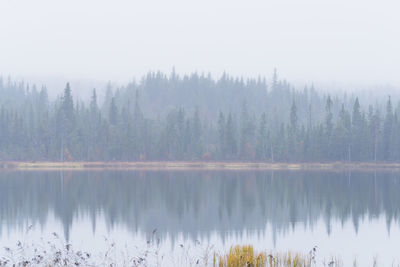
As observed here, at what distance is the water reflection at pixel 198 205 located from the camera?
1544 inches

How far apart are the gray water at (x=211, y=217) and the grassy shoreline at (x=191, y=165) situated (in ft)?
169

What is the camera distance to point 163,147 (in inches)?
5354

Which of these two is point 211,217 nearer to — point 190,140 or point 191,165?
point 191,165

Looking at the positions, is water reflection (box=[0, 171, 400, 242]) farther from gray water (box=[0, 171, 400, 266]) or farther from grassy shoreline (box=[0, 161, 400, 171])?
grassy shoreline (box=[0, 161, 400, 171])

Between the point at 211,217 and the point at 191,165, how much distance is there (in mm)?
87620

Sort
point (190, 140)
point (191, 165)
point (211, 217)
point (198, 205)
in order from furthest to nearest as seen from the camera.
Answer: point (190, 140) < point (191, 165) < point (198, 205) < point (211, 217)

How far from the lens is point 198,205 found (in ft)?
164

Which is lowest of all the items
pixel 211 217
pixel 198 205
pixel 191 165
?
pixel 211 217

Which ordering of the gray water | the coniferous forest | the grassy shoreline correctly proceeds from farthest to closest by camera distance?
the coniferous forest < the grassy shoreline < the gray water

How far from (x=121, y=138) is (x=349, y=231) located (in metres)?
100

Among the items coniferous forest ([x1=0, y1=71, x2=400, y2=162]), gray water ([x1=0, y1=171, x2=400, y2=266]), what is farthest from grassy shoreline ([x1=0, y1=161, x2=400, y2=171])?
gray water ([x1=0, y1=171, x2=400, y2=266])

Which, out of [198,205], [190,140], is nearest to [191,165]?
[190,140]

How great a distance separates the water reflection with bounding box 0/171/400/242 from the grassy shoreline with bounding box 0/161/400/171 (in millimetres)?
48950

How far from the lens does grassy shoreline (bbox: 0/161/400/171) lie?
118438 mm
